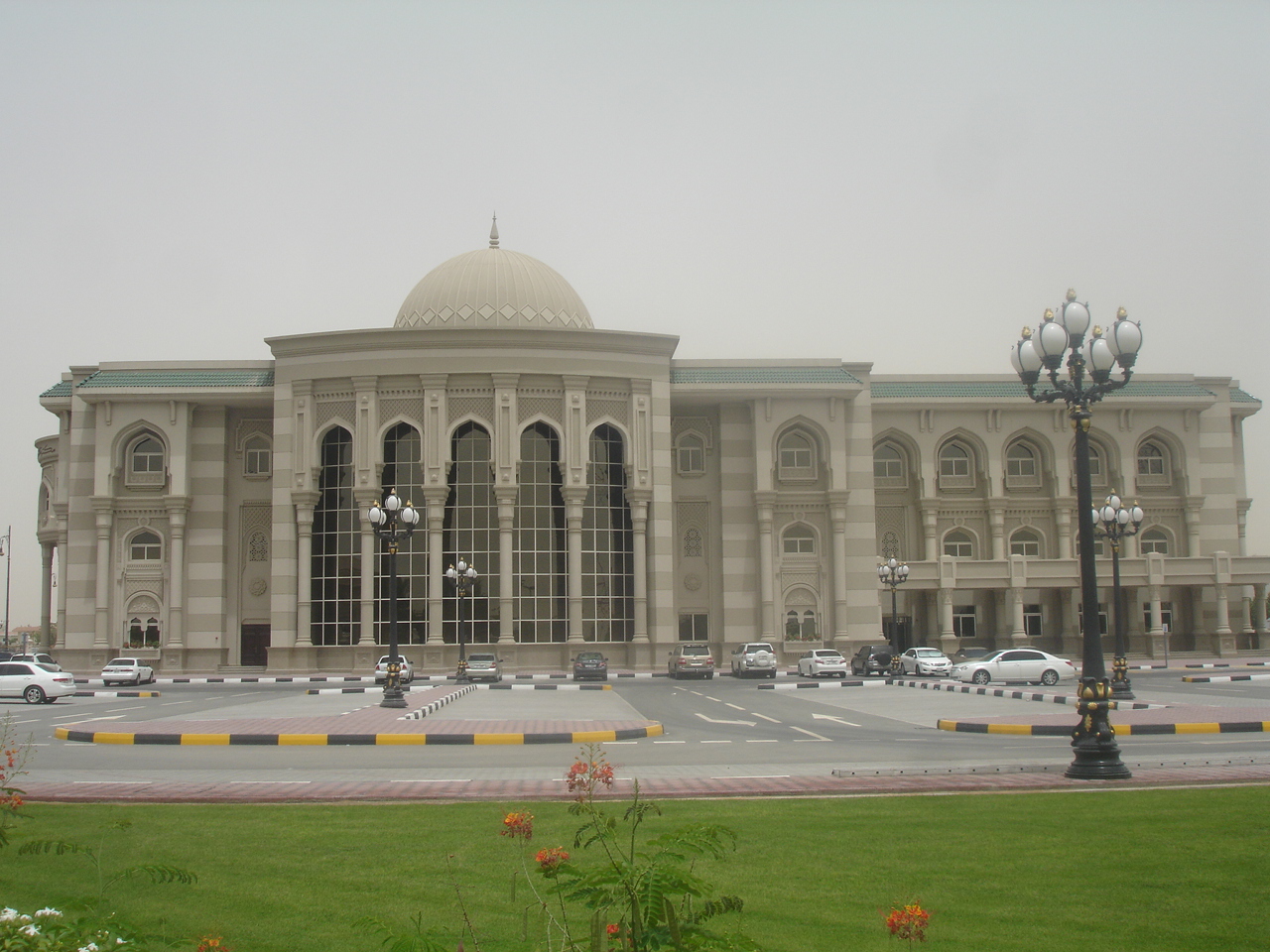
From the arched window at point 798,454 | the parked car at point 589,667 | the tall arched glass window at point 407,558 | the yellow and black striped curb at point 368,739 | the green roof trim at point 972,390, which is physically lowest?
the parked car at point 589,667

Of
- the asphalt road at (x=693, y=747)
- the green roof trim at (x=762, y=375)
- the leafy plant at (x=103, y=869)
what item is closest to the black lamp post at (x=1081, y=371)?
the asphalt road at (x=693, y=747)

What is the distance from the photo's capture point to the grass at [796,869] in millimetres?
6234

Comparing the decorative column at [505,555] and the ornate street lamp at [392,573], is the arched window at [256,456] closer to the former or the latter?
the decorative column at [505,555]

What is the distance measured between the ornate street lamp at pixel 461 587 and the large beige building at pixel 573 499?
1.66 m

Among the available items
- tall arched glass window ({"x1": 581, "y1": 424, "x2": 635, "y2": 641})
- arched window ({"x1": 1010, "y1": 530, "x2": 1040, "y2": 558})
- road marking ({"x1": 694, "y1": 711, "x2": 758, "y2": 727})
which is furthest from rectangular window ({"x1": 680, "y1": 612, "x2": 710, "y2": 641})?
road marking ({"x1": 694, "y1": 711, "x2": 758, "y2": 727})

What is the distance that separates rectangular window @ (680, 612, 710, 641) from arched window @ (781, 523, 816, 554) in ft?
16.6

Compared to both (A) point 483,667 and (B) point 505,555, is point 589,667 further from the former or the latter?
(B) point 505,555

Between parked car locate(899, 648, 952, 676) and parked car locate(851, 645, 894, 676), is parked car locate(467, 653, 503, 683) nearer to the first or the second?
parked car locate(851, 645, 894, 676)

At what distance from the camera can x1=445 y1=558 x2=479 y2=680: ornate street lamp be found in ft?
139

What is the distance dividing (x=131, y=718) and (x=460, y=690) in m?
10.9

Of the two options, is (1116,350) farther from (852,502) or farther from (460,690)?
(852,502)

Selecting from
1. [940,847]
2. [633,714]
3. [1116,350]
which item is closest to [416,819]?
[940,847]

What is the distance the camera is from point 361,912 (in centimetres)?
666

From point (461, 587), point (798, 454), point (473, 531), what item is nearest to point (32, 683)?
point (461, 587)
